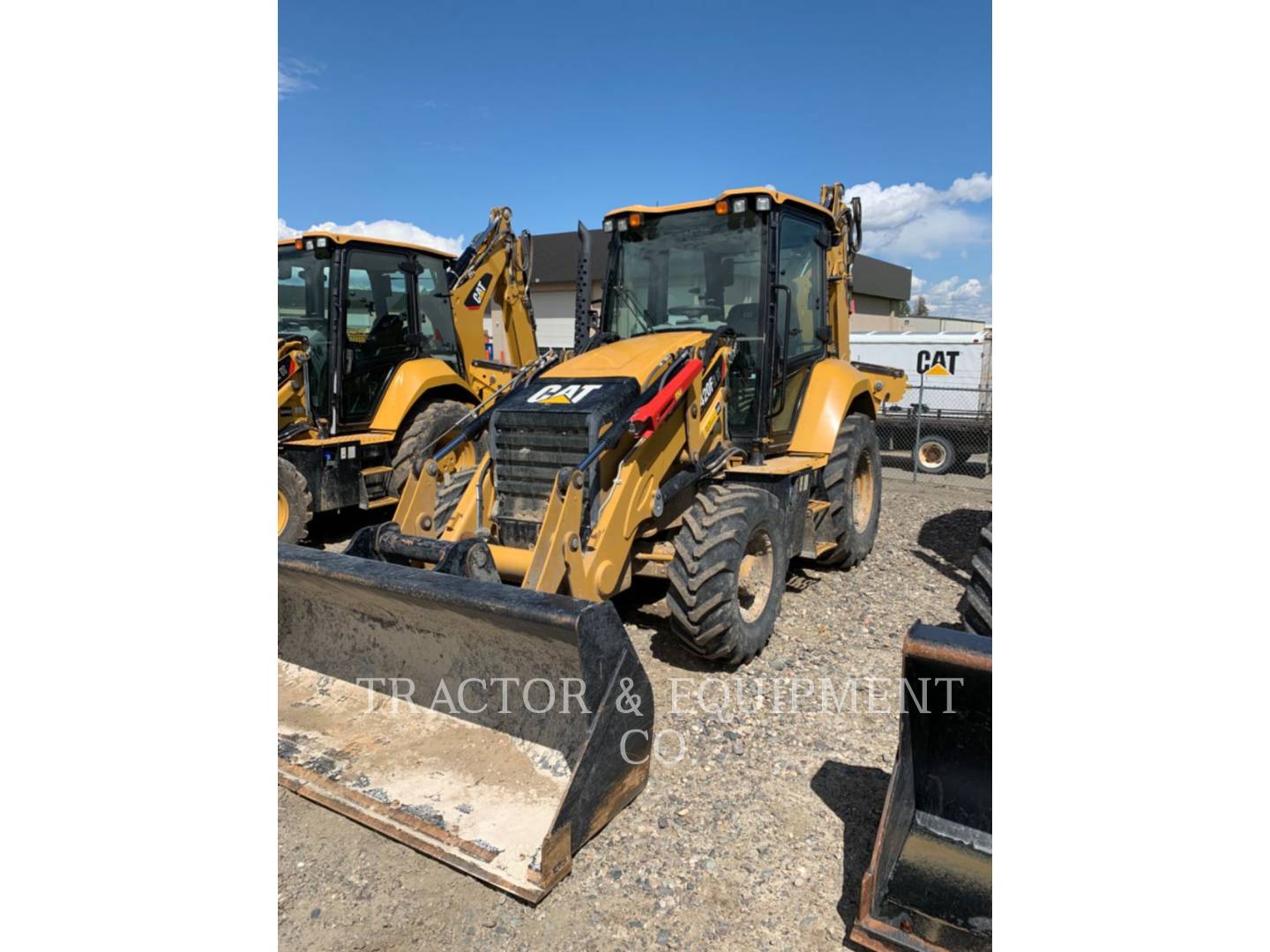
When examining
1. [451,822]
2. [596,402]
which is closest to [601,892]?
[451,822]

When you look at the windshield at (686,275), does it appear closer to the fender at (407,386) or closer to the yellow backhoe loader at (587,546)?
the yellow backhoe loader at (587,546)

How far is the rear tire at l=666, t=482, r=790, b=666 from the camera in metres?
4.13

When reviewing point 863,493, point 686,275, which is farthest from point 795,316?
point 863,493

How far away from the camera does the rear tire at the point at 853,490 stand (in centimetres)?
598

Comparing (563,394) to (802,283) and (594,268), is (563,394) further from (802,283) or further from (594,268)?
(594,268)

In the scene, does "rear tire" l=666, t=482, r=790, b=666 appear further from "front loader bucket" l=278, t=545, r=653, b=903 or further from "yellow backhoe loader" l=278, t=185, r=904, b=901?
"front loader bucket" l=278, t=545, r=653, b=903

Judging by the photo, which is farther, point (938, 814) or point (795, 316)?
point (795, 316)

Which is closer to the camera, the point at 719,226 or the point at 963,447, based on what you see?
the point at 719,226

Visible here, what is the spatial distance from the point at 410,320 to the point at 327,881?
5.78m

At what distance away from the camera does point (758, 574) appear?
482 cm

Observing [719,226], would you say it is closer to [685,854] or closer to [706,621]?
[706,621]

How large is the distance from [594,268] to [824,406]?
19717 mm

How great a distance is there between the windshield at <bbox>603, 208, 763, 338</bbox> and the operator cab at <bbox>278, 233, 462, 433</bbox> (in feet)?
8.67

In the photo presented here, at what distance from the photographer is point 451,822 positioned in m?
2.93
